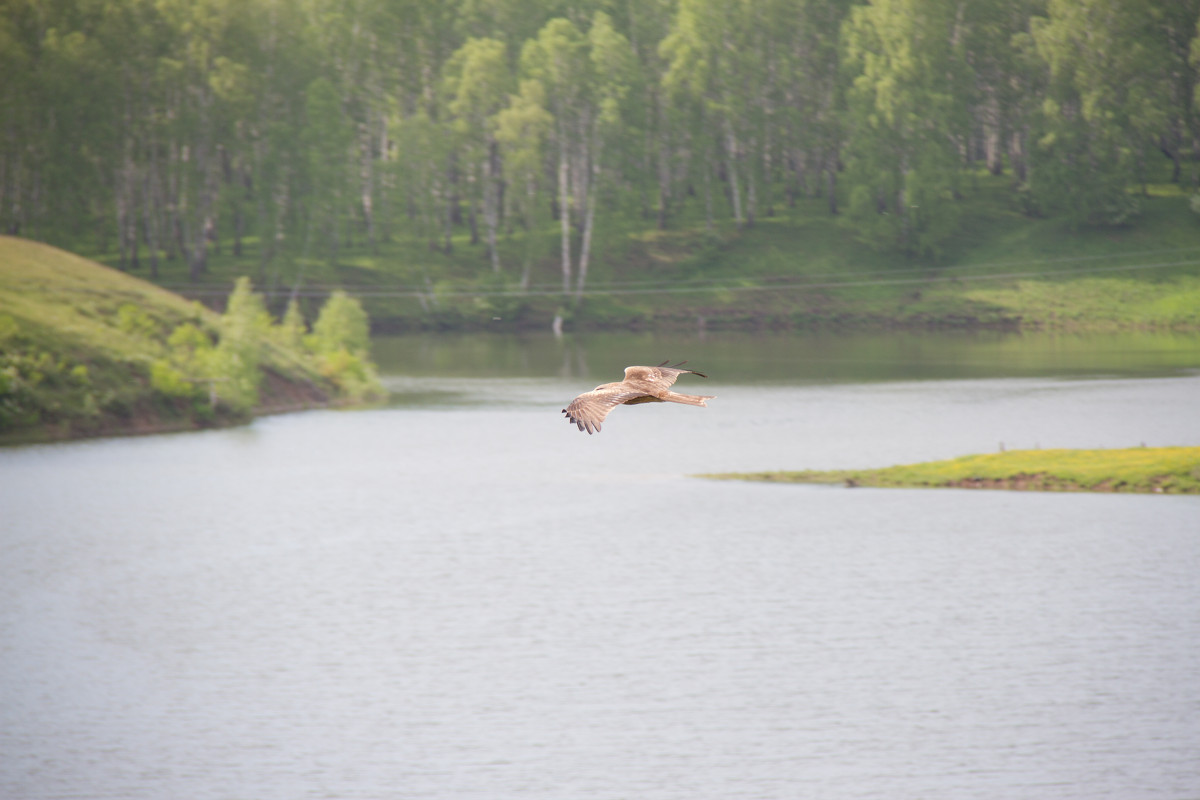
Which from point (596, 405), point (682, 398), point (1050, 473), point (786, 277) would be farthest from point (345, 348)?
point (596, 405)

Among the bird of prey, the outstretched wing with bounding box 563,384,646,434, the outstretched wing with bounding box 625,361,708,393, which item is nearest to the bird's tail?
the bird of prey

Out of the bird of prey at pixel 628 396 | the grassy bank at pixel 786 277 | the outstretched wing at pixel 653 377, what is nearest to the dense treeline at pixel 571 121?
the grassy bank at pixel 786 277

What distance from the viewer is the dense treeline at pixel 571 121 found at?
15475 centimetres

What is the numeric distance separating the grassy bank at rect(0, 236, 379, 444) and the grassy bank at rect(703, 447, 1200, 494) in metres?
45.2

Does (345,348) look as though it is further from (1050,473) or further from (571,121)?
(1050,473)

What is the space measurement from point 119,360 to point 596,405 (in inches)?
3659

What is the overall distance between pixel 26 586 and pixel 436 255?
8814cm

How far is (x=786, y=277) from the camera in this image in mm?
156750

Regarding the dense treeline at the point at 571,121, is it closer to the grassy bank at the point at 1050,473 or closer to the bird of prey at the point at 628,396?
the grassy bank at the point at 1050,473

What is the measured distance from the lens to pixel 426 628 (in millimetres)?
83875

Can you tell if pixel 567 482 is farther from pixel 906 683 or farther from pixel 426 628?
pixel 906 683

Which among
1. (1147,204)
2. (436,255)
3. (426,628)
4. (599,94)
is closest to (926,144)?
(1147,204)

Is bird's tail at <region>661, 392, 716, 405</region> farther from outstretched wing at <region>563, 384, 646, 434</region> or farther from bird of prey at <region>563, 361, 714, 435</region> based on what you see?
outstretched wing at <region>563, 384, 646, 434</region>

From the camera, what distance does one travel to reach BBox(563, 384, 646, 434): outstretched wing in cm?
1905
